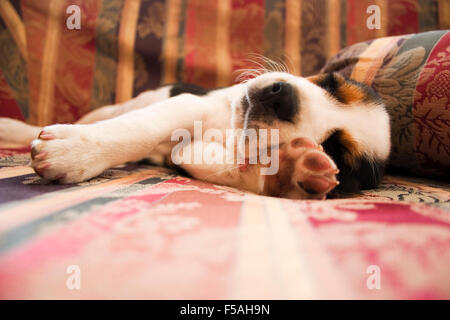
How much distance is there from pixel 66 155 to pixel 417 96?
117 centimetres

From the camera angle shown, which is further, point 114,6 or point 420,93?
point 114,6

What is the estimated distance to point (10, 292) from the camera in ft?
1.05

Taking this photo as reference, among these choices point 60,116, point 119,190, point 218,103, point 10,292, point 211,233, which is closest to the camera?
point 10,292

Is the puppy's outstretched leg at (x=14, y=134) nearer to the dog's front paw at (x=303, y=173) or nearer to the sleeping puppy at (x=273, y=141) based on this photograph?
the sleeping puppy at (x=273, y=141)

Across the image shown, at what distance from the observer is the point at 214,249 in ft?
1.32

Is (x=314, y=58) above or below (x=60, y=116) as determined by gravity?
above

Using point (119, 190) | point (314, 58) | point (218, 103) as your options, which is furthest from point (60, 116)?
point (314, 58)

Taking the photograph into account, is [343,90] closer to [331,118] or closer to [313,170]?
[331,118]

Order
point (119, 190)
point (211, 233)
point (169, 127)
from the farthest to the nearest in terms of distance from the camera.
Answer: point (169, 127)
point (119, 190)
point (211, 233)

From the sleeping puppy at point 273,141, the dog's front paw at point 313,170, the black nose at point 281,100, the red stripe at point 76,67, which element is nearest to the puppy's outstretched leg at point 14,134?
the red stripe at point 76,67

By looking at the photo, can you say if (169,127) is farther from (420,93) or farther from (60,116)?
(60,116)

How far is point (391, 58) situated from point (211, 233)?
1.20m

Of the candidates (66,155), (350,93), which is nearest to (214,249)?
(66,155)
